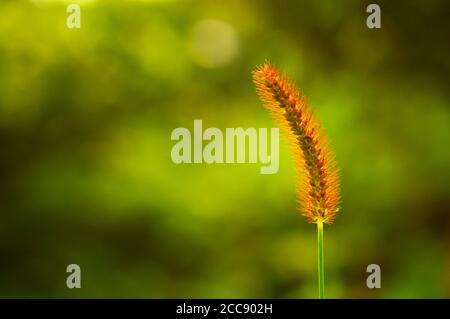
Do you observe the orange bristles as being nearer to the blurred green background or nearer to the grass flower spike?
the grass flower spike

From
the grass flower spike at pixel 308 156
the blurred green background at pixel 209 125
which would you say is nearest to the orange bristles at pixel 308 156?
the grass flower spike at pixel 308 156

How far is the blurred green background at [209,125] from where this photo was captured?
122 centimetres

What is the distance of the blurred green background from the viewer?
1.22 m

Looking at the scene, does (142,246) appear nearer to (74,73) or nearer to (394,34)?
(74,73)

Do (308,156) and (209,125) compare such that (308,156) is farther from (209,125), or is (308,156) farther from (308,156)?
(209,125)

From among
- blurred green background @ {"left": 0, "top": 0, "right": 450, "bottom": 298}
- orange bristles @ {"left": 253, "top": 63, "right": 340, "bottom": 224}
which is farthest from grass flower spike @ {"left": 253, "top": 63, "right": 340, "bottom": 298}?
blurred green background @ {"left": 0, "top": 0, "right": 450, "bottom": 298}

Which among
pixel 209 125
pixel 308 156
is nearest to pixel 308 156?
pixel 308 156

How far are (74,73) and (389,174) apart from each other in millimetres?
592

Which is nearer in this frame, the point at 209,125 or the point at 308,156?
the point at 308,156

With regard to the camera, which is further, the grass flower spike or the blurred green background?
the blurred green background

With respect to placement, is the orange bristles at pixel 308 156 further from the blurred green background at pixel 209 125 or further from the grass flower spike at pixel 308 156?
the blurred green background at pixel 209 125

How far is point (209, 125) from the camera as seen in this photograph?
1213 millimetres

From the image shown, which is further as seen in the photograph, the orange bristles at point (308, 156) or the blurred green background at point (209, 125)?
the blurred green background at point (209, 125)

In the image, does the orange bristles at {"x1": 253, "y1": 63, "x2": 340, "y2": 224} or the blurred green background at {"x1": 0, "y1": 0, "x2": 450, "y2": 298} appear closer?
the orange bristles at {"x1": 253, "y1": 63, "x2": 340, "y2": 224}
